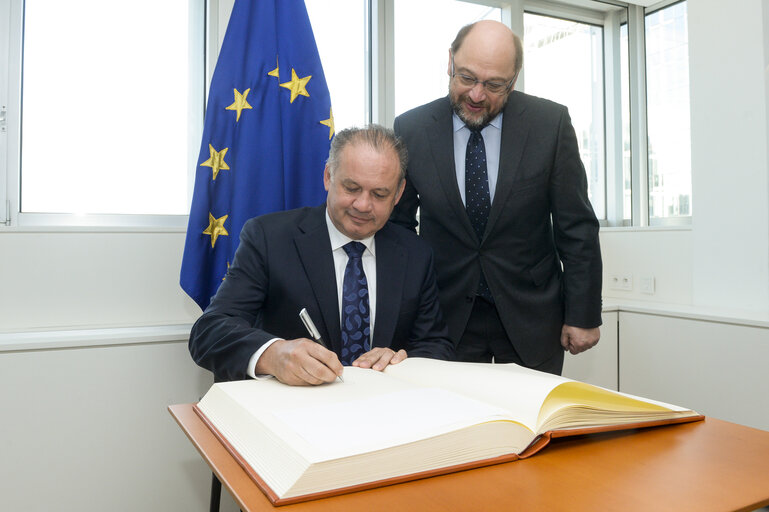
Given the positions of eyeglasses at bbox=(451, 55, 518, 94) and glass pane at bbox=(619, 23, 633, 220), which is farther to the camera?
glass pane at bbox=(619, 23, 633, 220)

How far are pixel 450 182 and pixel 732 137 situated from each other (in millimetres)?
1551

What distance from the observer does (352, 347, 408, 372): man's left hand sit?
1.08m

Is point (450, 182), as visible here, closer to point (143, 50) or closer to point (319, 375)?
point (319, 375)

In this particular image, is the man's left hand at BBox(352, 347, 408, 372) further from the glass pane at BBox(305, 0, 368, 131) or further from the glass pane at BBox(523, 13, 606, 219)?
the glass pane at BBox(523, 13, 606, 219)

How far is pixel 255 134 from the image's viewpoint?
2113 millimetres

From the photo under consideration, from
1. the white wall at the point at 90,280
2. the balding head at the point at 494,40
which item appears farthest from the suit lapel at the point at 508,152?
the white wall at the point at 90,280

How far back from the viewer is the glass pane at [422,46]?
3309mm

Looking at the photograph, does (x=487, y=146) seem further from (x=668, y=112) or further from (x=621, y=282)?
(x=668, y=112)

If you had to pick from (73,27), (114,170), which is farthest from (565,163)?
(73,27)

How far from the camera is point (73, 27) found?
249 cm

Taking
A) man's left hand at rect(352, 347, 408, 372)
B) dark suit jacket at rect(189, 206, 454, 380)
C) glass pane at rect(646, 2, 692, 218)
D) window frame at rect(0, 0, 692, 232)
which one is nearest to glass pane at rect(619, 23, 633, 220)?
window frame at rect(0, 0, 692, 232)

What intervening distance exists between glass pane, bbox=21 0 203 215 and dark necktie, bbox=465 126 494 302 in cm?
150

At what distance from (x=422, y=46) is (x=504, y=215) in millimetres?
2041

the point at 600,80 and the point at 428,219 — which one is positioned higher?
the point at 600,80
